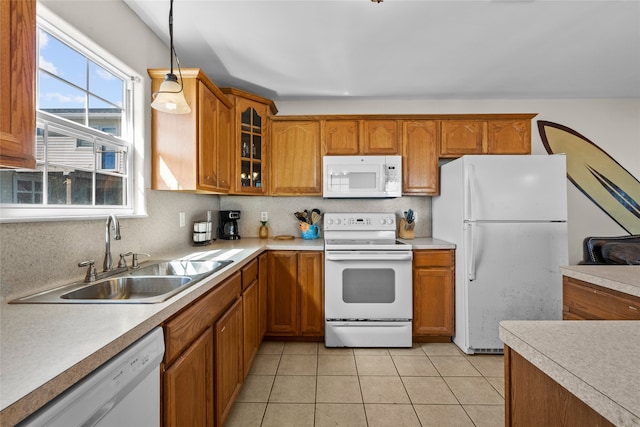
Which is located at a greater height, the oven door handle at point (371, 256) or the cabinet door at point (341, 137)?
the cabinet door at point (341, 137)

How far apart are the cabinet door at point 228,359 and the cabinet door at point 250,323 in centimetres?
9

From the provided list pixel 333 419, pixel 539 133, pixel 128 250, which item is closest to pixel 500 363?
pixel 333 419

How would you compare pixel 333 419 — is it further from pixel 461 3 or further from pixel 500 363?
pixel 461 3

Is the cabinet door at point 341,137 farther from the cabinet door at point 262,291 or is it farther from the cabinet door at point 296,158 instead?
the cabinet door at point 262,291

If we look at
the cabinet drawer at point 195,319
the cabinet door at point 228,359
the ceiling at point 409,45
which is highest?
the ceiling at point 409,45

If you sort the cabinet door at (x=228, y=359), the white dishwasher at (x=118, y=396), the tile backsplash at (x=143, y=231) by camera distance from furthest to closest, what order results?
the cabinet door at (x=228, y=359) → the tile backsplash at (x=143, y=231) → the white dishwasher at (x=118, y=396)

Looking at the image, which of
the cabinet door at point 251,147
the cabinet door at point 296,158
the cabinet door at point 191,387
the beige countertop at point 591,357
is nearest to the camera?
the beige countertop at point 591,357

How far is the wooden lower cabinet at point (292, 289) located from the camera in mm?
2752

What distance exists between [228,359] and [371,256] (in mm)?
1424

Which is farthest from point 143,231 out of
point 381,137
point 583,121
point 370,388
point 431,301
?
point 583,121

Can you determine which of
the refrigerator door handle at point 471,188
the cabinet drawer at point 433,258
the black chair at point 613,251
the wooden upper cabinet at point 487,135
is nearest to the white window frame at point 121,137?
the cabinet drawer at point 433,258

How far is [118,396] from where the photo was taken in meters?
0.79

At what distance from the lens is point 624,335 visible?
0.78 m

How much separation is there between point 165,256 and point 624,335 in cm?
225
